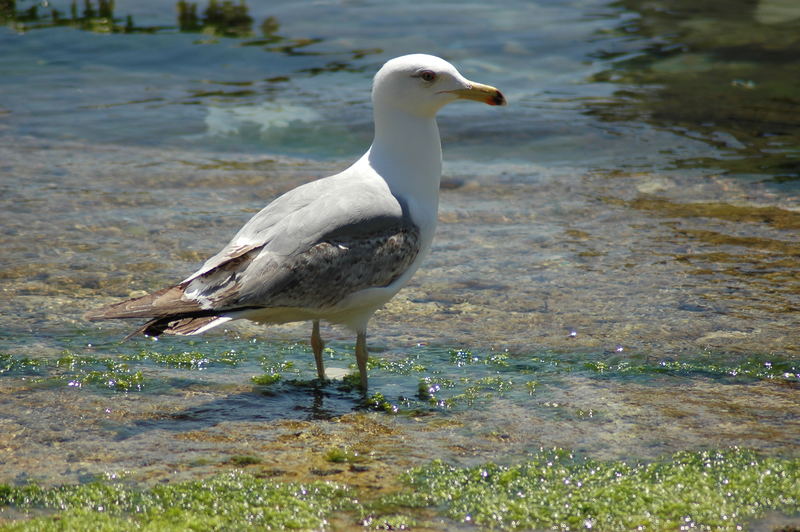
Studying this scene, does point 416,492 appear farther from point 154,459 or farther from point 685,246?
point 685,246

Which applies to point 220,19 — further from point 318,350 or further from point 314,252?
point 314,252

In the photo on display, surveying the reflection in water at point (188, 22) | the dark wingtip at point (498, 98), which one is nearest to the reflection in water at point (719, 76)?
the reflection in water at point (188, 22)

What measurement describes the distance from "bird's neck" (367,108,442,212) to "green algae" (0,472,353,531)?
1.99m

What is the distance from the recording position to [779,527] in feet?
11.6

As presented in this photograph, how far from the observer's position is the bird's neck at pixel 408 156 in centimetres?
537

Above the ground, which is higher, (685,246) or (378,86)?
(378,86)

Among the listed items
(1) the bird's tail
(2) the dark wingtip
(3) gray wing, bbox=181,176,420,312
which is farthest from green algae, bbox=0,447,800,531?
(2) the dark wingtip

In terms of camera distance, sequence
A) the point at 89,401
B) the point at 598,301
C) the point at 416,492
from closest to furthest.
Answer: the point at 416,492 → the point at 89,401 → the point at 598,301

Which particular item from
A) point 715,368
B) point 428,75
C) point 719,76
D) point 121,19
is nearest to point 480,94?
point 428,75

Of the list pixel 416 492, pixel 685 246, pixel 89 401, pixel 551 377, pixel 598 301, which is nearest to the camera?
pixel 416 492

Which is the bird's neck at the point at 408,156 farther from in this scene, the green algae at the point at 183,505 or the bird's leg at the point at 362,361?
the green algae at the point at 183,505

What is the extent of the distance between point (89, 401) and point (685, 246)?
14.8 ft

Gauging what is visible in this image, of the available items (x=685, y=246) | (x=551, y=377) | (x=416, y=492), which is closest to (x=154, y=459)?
(x=416, y=492)

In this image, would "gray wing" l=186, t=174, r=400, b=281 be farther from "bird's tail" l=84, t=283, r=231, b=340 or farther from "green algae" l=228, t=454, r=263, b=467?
"green algae" l=228, t=454, r=263, b=467
